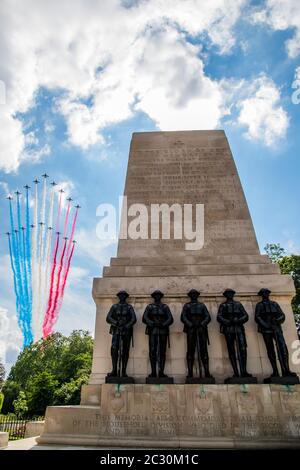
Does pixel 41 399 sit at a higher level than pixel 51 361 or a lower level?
lower

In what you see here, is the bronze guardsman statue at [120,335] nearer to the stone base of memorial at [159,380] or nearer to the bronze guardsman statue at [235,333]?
the stone base of memorial at [159,380]

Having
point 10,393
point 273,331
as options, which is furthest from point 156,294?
point 10,393

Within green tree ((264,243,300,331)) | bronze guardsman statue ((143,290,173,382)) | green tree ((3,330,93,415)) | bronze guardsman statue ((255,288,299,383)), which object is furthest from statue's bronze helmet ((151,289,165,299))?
green tree ((3,330,93,415))

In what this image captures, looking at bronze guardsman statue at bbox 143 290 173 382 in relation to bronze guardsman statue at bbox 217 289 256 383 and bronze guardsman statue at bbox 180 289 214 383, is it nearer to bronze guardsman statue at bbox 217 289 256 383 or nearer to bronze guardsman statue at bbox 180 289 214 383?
bronze guardsman statue at bbox 180 289 214 383

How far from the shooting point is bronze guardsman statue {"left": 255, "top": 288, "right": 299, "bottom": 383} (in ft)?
29.7

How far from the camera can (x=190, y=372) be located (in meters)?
9.23

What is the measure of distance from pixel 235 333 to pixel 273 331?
43.5 inches

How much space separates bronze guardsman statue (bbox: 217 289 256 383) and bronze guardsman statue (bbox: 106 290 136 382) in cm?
263

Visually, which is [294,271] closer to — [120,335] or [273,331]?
[273,331]

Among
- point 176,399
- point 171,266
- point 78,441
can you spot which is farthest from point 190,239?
point 78,441

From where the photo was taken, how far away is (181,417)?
27.0ft

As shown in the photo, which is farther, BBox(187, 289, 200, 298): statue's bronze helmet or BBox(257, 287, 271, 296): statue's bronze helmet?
BBox(257, 287, 271, 296): statue's bronze helmet
